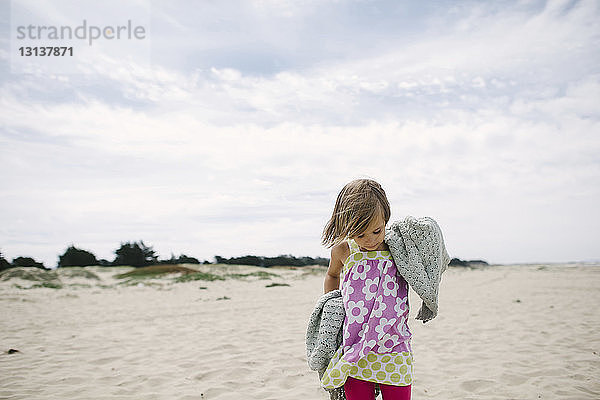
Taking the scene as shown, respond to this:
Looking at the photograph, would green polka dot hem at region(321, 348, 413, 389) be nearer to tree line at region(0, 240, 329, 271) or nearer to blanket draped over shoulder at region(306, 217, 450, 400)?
blanket draped over shoulder at region(306, 217, 450, 400)

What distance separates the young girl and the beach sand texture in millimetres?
2336

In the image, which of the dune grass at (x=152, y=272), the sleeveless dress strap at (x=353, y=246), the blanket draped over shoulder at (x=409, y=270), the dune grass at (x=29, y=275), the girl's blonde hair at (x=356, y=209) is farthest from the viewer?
the dune grass at (x=152, y=272)

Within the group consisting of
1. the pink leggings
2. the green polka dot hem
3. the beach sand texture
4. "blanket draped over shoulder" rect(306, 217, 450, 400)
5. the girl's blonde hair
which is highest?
the girl's blonde hair

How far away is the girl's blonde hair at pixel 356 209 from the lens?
89.9 inches

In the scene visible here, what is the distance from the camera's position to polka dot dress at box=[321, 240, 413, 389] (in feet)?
7.70

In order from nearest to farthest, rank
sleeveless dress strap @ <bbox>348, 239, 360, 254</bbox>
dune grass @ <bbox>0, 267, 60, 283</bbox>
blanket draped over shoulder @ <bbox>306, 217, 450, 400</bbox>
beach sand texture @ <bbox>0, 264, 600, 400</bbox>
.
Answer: blanket draped over shoulder @ <bbox>306, 217, 450, 400</bbox>
sleeveless dress strap @ <bbox>348, 239, 360, 254</bbox>
beach sand texture @ <bbox>0, 264, 600, 400</bbox>
dune grass @ <bbox>0, 267, 60, 283</bbox>

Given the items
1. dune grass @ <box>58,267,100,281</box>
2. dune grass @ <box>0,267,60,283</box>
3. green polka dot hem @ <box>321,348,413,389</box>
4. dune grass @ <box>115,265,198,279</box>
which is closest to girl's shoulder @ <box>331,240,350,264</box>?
green polka dot hem @ <box>321,348,413,389</box>

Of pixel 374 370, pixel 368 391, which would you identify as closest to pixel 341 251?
pixel 374 370

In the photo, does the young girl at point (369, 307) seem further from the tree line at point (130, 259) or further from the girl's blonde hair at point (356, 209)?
the tree line at point (130, 259)

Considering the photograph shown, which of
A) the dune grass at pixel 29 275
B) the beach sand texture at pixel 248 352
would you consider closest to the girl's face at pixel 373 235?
the beach sand texture at pixel 248 352

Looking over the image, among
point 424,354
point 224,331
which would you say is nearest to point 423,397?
point 424,354

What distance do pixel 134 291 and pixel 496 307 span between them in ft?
41.1

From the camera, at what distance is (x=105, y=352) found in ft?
21.5

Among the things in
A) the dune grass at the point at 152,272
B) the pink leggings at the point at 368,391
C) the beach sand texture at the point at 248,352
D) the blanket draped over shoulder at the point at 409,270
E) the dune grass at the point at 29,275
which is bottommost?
the beach sand texture at the point at 248,352
